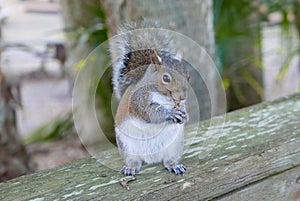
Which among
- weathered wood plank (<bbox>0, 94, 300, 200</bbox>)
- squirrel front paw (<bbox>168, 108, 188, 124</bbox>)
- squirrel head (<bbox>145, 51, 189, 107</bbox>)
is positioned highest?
squirrel head (<bbox>145, 51, 189, 107</bbox>)

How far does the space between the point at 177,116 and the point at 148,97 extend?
0.05 metres

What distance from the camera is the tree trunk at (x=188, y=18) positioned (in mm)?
1197

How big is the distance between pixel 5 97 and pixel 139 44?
134 cm

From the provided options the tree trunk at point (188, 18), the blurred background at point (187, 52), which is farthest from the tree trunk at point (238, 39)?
the tree trunk at point (188, 18)

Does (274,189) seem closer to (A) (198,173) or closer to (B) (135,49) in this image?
(A) (198,173)

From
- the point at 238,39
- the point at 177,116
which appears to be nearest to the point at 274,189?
the point at 177,116

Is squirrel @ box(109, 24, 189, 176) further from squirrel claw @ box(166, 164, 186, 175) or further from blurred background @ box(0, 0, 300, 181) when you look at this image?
blurred background @ box(0, 0, 300, 181)

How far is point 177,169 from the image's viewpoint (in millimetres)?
→ 674

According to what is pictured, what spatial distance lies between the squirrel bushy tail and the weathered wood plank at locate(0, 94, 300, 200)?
0.14 metres

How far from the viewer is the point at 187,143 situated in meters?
0.78

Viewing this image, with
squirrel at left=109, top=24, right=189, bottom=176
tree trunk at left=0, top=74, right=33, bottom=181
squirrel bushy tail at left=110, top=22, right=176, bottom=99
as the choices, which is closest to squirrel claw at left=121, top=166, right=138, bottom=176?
squirrel at left=109, top=24, right=189, bottom=176

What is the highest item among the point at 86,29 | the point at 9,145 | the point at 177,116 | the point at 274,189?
the point at 86,29

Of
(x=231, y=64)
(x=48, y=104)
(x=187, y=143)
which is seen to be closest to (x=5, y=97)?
(x=231, y=64)

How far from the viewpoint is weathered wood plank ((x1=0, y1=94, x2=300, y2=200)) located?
64 centimetres
